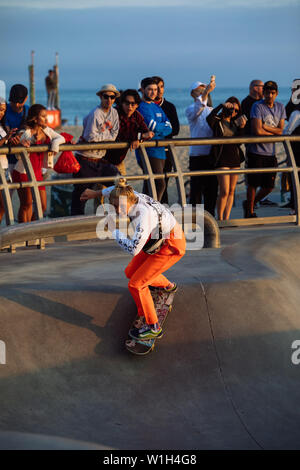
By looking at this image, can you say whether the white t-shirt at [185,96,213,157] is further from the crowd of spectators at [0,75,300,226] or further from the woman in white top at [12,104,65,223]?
the woman in white top at [12,104,65,223]

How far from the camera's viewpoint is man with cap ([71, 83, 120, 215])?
26.1ft

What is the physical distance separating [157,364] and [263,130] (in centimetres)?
525

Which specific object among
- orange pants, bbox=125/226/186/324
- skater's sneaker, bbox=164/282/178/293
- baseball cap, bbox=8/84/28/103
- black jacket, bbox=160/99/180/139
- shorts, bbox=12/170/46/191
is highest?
baseball cap, bbox=8/84/28/103

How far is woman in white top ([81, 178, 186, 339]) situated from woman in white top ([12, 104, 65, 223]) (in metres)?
2.69

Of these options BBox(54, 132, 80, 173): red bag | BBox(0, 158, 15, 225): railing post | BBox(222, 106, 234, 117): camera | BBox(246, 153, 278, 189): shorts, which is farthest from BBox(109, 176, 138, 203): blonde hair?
BBox(246, 153, 278, 189): shorts

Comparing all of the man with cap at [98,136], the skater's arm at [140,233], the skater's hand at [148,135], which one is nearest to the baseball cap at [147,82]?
the man with cap at [98,136]

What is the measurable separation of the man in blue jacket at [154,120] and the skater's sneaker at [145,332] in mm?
3621

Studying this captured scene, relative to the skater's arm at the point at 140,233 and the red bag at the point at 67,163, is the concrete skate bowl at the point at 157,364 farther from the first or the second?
the red bag at the point at 67,163

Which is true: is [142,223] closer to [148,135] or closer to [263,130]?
[148,135]

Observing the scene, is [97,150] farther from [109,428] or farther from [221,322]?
[109,428]

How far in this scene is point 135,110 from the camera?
8.16 meters

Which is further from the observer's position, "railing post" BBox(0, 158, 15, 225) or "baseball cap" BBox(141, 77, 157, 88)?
"baseball cap" BBox(141, 77, 157, 88)

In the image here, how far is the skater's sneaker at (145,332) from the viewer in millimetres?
4918

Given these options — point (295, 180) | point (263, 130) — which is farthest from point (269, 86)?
point (295, 180)
